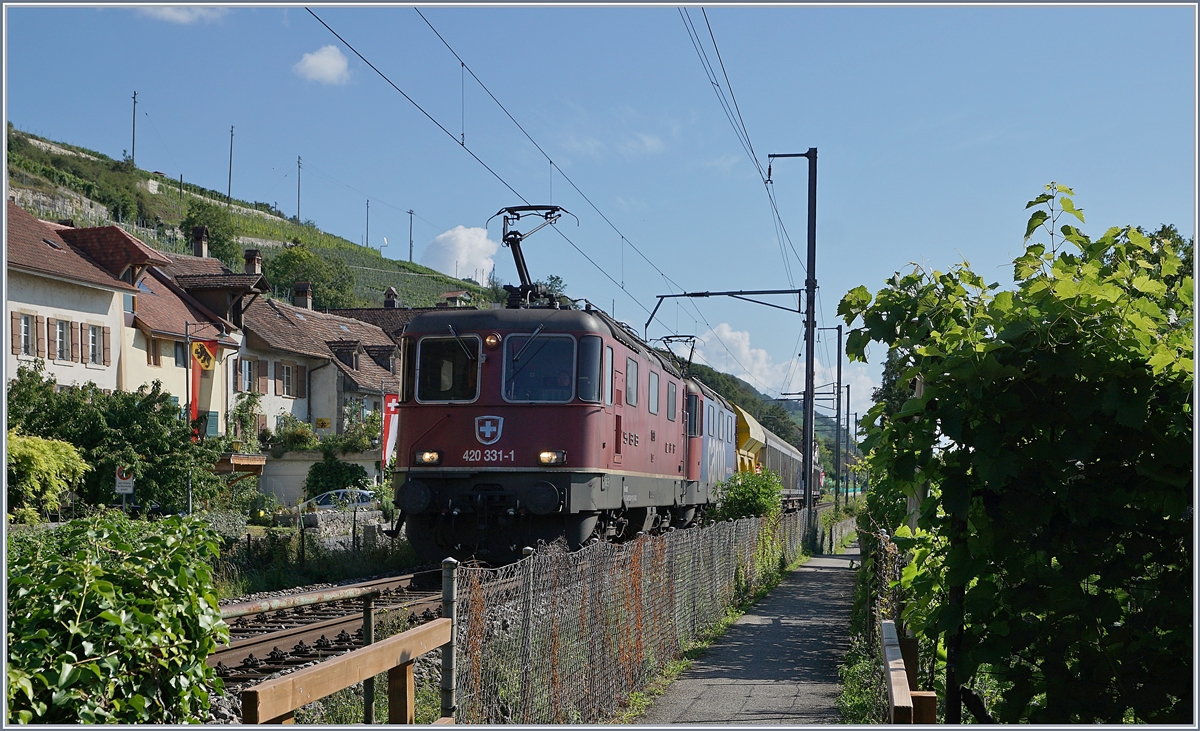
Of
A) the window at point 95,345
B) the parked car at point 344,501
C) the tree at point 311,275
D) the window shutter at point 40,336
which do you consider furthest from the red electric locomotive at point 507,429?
the tree at point 311,275

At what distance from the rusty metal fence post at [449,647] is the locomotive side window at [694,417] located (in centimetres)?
1443

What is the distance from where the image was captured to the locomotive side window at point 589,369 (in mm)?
13172

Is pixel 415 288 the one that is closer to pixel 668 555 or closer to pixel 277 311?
pixel 277 311

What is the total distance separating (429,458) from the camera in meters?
13.3

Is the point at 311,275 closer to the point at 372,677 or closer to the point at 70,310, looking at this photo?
the point at 70,310

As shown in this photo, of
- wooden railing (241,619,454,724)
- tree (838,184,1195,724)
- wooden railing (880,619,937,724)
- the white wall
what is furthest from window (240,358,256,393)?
tree (838,184,1195,724)

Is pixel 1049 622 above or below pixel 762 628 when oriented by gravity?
above

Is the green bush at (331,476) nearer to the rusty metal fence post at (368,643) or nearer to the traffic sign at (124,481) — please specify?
the traffic sign at (124,481)

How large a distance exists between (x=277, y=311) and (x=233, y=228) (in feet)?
219

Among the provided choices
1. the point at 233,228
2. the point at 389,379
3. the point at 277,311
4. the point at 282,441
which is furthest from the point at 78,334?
the point at 233,228

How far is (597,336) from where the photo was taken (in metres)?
13.2

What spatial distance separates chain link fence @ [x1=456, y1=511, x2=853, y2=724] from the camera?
A: 6113mm

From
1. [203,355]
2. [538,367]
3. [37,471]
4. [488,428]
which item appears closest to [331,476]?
[203,355]

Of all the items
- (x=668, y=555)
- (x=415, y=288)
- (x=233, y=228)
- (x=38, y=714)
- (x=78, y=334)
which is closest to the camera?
(x=38, y=714)
